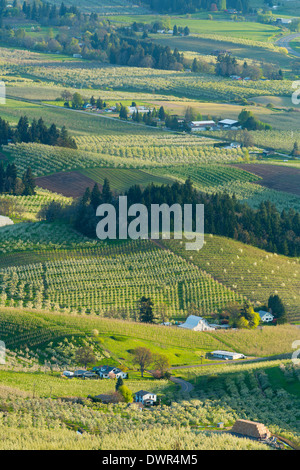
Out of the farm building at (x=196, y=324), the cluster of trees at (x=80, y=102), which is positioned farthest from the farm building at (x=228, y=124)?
the farm building at (x=196, y=324)

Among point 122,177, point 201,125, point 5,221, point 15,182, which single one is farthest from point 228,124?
point 5,221

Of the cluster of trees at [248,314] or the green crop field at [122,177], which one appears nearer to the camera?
the cluster of trees at [248,314]

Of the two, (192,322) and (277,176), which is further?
(277,176)

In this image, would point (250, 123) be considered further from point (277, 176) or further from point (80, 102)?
point (277, 176)

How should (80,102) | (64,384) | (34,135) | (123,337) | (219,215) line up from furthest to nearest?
(80,102) → (34,135) → (219,215) → (123,337) → (64,384)

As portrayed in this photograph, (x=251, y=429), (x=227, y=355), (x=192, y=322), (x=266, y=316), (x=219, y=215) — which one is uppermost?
(x=251, y=429)

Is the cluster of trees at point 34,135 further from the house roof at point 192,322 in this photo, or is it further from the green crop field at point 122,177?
the house roof at point 192,322
